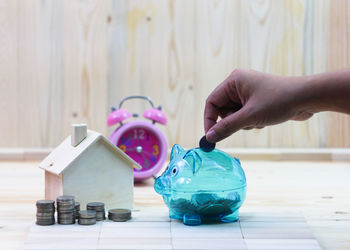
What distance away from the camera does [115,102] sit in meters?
2.16

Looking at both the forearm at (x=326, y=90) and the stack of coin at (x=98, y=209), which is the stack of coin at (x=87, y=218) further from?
the forearm at (x=326, y=90)

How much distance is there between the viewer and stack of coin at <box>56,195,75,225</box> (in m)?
0.95

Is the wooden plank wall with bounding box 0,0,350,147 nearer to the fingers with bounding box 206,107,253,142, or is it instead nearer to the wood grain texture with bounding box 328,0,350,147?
the wood grain texture with bounding box 328,0,350,147

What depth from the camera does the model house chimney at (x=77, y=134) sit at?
3.74ft

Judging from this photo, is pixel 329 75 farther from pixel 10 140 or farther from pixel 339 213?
pixel 10 140

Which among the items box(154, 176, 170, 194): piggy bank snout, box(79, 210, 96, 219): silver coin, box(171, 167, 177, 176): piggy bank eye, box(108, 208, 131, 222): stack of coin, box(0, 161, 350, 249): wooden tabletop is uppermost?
box(171, 167, 177, 176): piggy bank eye

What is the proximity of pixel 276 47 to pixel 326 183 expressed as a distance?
77 centimetres

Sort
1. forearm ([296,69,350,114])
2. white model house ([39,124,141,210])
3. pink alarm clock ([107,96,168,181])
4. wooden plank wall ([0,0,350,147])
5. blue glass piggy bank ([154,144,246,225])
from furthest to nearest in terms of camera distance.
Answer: wooden plank wall ([0,0,350,147]) → pink alarm clock ([107,96,168,181]) → white model house ([39,124,141,210]) → blue glass piggy bank ([154,144,246,225]) → forearm ([296,69,350,114])

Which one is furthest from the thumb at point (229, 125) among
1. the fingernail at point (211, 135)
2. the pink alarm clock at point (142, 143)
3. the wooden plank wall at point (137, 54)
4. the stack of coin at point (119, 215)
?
the wooden plank wall at point (137, 54)

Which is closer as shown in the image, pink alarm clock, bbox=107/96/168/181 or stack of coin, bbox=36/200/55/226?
stack of coin, bbox=36/200/55/226

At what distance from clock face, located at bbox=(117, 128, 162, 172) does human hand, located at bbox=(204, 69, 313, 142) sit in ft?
1.78

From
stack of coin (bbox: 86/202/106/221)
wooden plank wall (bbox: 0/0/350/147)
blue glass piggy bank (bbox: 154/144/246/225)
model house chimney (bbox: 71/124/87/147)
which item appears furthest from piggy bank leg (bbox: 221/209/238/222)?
wooden plank wall (bbox: 0/0/350/147)

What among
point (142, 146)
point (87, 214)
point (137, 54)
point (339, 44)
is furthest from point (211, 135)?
point (339, 44)

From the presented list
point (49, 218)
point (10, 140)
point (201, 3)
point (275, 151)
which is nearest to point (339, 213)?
point (49, 218)
